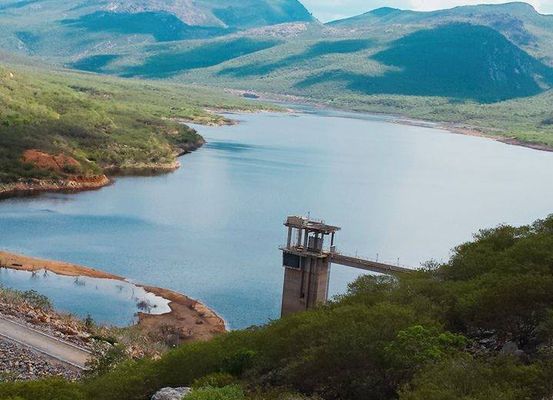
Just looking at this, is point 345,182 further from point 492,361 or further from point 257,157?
point 492,361

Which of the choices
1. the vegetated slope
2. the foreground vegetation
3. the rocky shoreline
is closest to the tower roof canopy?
the foreground vegetation

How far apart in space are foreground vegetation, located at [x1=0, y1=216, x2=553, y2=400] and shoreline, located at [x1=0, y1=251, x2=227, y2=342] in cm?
1740

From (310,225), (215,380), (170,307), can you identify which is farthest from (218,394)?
(170,307)

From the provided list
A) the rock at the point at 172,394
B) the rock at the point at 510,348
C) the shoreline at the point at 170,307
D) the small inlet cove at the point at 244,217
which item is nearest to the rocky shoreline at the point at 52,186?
the small inlet cove at the point at 244,217

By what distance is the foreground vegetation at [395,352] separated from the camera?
64.2 feet

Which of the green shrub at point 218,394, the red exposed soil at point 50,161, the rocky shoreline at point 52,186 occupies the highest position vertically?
the green shrub at point 218,394

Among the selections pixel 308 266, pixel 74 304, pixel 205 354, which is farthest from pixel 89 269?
pixel 205 354

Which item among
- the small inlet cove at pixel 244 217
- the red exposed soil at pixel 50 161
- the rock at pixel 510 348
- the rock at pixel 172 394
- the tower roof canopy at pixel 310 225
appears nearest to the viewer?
the rock at pixel 172 394

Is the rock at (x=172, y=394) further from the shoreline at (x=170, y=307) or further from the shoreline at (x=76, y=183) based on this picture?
the shoreline at (x=76, y=183)

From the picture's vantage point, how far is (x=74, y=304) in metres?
50.0

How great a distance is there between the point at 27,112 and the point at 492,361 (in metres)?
106

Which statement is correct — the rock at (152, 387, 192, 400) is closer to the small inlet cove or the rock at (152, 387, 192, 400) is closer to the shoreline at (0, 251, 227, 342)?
the shoreline at (0, 251, 227, 342)

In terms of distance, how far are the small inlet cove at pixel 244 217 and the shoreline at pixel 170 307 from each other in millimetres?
854

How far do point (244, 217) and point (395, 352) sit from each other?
59.1 meters
